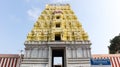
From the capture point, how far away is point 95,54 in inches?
1201

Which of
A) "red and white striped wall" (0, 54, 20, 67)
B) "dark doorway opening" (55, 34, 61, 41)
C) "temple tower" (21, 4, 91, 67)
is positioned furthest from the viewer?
"dark doorway opening" (55, 34, 61, 41)

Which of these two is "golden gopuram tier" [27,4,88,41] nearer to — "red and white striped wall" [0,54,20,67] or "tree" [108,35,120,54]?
"red and white striped wall" [0,54,20,67]

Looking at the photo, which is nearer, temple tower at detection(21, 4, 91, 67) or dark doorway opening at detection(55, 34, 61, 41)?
temple tower at detection(21, 4, 91, 67)

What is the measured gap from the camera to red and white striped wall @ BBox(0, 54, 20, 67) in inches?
1131

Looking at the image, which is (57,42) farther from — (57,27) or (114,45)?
(114,45)

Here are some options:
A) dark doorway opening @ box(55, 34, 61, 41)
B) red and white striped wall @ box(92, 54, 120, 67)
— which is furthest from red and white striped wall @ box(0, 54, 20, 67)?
red and white striped wall @ box(92, 54, 120, 67)

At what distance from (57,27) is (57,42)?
2.91 meters

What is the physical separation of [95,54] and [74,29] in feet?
17.4

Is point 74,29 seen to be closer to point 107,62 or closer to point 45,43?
point 45,43

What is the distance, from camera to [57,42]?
1107 inches

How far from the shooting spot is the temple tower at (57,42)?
27.1m

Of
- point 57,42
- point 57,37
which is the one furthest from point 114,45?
point 57,42

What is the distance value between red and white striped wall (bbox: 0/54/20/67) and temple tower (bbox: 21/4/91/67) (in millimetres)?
2541

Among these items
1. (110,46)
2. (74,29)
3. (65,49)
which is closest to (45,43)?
(65,49)
